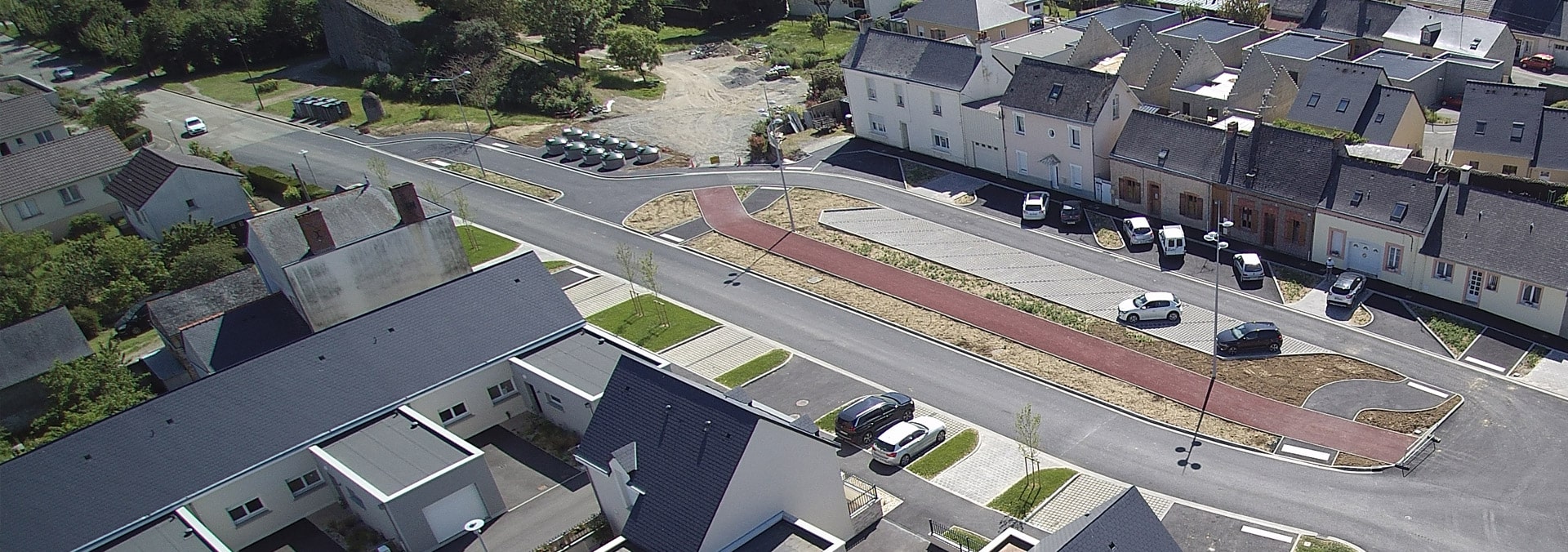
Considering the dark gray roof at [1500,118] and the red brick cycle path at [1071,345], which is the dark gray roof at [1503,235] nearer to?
the red brick cycle path at [1071,345]

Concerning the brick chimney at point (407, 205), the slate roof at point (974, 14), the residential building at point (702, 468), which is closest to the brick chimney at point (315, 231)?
the brick chimney at point (407, 205)

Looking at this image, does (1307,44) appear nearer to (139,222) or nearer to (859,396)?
(859,396)

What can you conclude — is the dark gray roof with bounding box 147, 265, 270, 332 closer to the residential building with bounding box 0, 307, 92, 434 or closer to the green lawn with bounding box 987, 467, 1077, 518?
the residential building with bounding box 0, 307, 92, 434

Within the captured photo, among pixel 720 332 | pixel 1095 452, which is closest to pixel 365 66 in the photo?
pixel 720 332

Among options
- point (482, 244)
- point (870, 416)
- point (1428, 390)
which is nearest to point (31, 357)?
point (482, 244)

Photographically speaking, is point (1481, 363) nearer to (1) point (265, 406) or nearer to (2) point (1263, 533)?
(2) point (1263, 533)
